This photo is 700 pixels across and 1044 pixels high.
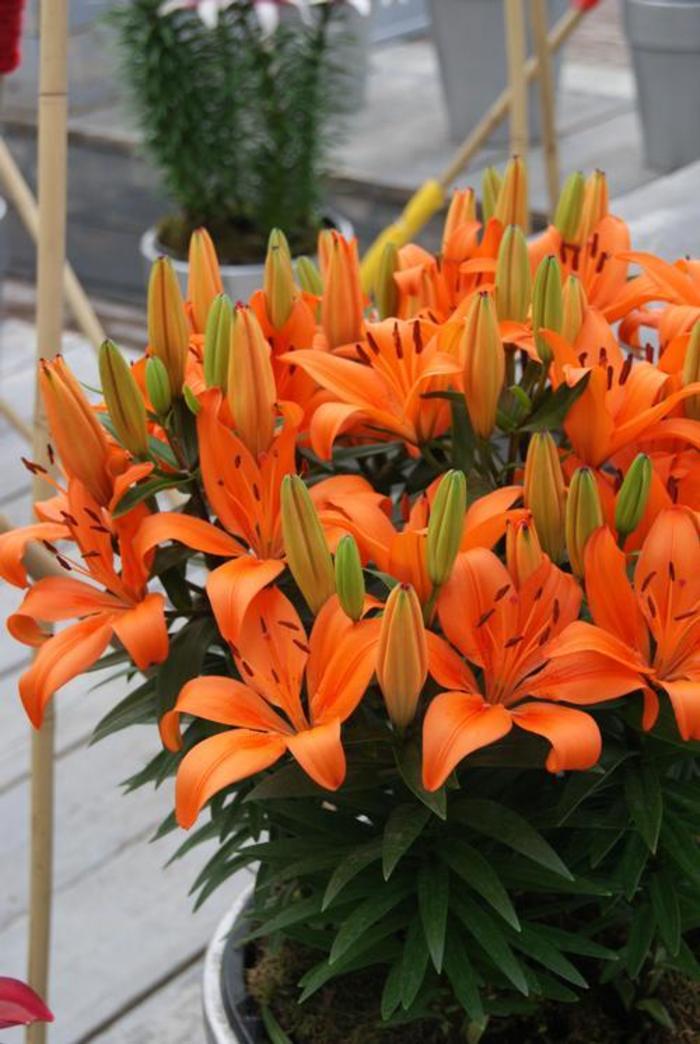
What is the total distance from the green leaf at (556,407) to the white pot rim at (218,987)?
29cm

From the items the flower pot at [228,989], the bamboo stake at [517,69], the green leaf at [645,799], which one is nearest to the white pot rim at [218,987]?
the flower pot at [228,989]

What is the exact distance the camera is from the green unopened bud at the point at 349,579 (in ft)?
1.82

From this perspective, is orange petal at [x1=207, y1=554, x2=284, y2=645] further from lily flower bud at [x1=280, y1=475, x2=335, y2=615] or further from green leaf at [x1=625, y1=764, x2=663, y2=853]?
green leaf at [x1=625, y1=764, x2=663, y2=853]

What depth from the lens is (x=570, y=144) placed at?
3.64 metres

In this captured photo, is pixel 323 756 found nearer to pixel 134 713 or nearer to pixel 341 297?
pixel 134 713

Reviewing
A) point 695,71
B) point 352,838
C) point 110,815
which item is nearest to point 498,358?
point 352,838

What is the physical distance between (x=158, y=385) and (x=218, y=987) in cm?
29

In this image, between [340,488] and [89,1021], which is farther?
[89,1021]

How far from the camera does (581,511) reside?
59cm

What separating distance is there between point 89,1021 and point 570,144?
2827 millimetres

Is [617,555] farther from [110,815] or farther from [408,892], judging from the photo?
[110,815]

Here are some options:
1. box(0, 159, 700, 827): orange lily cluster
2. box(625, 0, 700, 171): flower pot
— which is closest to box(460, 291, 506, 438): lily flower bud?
box(0, 159, 700, 827): orange lily cluster

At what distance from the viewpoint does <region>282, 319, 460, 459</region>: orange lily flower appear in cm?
64

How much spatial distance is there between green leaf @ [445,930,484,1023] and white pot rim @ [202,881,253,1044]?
132 mm
